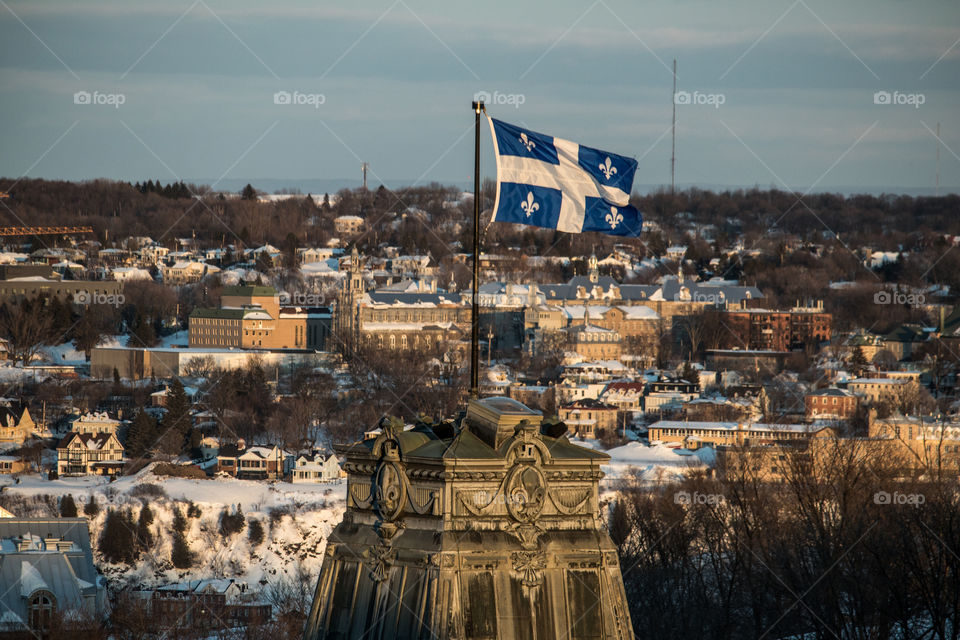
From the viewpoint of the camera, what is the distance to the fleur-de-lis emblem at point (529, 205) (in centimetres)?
1067

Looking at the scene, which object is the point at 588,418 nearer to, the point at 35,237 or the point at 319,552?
the point at 319,552

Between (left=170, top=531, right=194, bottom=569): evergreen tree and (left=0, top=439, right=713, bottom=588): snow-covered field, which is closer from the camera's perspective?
(left=0, top=439, right=713, bottom=588): snow-covered field

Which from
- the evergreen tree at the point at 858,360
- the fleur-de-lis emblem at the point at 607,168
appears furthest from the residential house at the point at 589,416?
the fleur-de-lis emblem at the point at 607,168

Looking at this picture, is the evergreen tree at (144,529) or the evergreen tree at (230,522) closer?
the evergreen tree at (144,529)

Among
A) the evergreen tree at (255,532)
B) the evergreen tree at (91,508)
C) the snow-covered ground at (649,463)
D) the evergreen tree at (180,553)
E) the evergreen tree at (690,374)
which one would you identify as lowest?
the evergreen tree at (180,553)

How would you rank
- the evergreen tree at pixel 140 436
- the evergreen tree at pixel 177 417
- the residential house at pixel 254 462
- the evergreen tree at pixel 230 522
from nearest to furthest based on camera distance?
the evergreen tree at pixel 230 522, the residential house at pixel 254 462, the evergreen tree at pixel 140 436, the evergreen tree at pixel 177 417

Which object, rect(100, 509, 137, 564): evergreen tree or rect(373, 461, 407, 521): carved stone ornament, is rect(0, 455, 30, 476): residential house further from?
rect(373, 461, 407, 521): carved stone ornament

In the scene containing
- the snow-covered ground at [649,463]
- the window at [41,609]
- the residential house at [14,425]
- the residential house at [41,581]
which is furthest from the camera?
the residential house at [14,425]

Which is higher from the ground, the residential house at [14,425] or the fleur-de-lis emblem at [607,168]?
the fleur-de-lis emblem at [607,168]

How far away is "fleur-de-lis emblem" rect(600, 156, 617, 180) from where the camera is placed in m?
11.1

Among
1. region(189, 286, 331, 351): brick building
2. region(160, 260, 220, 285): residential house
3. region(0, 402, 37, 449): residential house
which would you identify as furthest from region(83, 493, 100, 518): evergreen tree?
region(160, 260, 220, 285): residential house

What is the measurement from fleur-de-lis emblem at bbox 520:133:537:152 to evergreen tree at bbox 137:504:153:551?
46544 millimetres

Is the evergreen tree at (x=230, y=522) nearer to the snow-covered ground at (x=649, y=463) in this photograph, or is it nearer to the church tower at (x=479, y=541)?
the snow-covered ground at (x=649, y=463)

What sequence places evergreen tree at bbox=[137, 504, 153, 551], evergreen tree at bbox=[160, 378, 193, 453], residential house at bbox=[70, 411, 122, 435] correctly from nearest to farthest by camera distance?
evergreen tree at bbox=[137, 504, 153, 551] < residential house at bbox=[70, 411, 122, 435] < evergreen tree at bbox=[160, 378, 193, 453]
